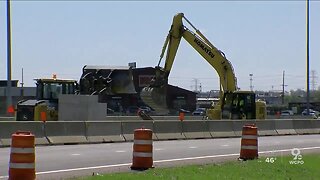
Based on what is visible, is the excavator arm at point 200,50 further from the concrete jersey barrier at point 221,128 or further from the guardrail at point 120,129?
the concrete jersey barrier at point 221,128

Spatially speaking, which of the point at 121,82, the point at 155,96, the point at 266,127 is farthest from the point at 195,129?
the point at 155,96

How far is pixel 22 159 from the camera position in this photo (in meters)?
11.6

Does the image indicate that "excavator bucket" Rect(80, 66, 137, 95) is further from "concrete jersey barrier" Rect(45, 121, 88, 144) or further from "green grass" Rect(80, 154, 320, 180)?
"green grass" Rect(80, 154, 320, 180)

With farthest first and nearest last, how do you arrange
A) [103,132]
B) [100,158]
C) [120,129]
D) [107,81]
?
[107,81] → [120,129] → [103,132] → [100,158]

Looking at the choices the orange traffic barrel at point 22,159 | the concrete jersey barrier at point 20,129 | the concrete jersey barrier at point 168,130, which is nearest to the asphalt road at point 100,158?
the concrete jersey barrier at point 20,129

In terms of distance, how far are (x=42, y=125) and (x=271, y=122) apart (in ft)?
53.7

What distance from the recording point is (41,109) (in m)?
32.3

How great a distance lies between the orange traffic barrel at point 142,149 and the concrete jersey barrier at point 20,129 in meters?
9.35

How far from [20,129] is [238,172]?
11.6 m

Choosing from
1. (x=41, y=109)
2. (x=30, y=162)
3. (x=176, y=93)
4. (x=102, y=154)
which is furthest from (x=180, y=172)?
(x=176, y=93)

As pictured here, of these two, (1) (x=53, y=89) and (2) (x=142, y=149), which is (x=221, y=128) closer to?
(1) (x=53, y=89)

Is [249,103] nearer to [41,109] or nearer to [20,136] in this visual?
A: [41,109]

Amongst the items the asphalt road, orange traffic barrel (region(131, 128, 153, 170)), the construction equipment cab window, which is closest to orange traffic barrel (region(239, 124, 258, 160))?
the asphalt road

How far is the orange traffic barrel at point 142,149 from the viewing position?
15.1m
